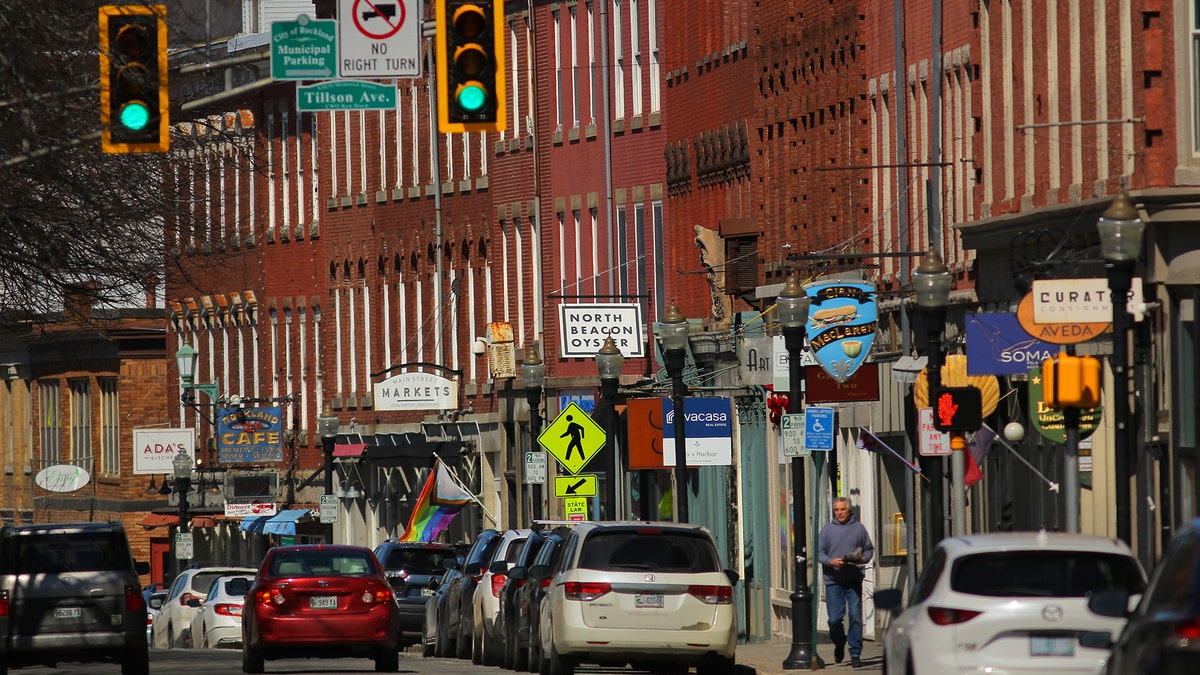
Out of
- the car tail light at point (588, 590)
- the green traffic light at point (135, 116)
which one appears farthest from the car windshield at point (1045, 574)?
the car tail light at point (588, 590)

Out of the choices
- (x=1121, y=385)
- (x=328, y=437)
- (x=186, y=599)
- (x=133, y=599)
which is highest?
(x=1121, y=385)

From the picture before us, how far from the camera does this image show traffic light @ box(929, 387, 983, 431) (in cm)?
2694

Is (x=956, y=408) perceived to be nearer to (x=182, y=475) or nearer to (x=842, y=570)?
(x=842, y=570)

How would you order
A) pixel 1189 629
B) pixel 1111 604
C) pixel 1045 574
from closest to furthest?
1. pixel 1189 629
2. pixel 1111 604
3. pixel 1045 574

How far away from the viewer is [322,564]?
30531mm

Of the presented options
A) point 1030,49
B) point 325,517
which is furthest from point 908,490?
point 325,517

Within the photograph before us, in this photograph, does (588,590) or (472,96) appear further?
(588,590)

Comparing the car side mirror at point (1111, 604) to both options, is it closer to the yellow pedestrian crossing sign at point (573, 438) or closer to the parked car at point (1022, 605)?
the parked car at point (1022, 605)

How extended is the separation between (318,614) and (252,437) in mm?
41281

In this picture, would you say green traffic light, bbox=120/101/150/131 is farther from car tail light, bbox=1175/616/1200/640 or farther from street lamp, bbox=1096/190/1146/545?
car tail light, bbox=1175/616/1200/640

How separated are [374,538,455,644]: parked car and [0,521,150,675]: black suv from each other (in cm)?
1275

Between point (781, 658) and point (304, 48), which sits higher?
point (304, 48)

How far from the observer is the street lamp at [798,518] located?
2961cm

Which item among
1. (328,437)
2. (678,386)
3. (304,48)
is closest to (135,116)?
(304,48)
